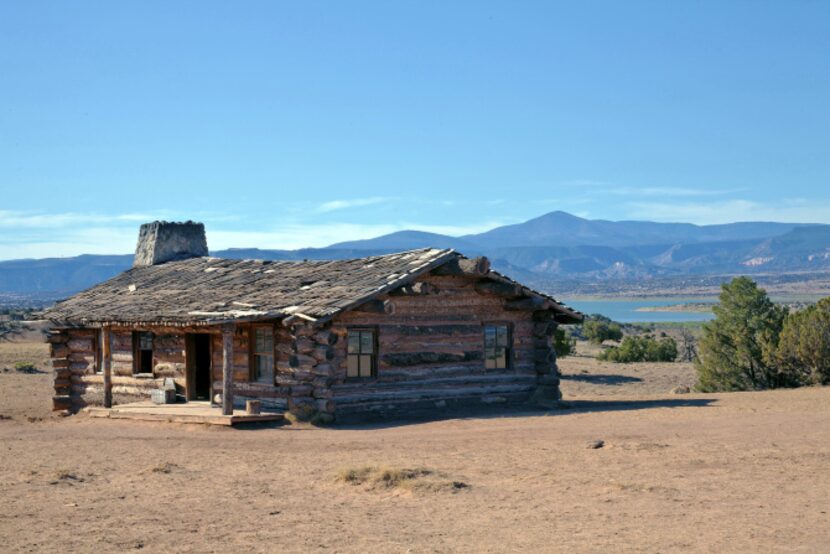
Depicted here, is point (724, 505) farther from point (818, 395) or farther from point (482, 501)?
point (818, 395)

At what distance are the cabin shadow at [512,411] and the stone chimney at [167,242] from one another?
11332 mm

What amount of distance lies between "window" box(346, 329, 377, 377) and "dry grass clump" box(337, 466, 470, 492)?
7070mm

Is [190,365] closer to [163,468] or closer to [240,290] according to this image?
[240,290]

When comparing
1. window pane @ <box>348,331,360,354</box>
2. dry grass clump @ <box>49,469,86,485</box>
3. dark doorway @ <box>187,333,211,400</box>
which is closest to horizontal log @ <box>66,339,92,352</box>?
dark doorway @ <box>187,333,211,400</box>

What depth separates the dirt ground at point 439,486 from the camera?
10.8 m

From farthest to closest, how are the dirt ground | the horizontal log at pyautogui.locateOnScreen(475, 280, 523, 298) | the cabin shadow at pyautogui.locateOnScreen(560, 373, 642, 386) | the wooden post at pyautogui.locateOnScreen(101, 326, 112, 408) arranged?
the cabin shadow at pyautogui.locateOnScreen(560, 373, 642, 386)
the wooden post at pyautogui.locateOnScreen(101, 326, 112, 408)
the horizontal log at pyautogui.locateOnScreen(475, 280, 523, 298)
the dirt ground

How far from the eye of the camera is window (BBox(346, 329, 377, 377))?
21.4 m

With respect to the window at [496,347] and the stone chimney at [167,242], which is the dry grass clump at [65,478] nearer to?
the window at [496,347]

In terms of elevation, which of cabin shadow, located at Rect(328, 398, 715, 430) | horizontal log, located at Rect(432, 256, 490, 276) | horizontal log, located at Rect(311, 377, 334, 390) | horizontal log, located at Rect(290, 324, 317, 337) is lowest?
cabin shadow, located at Rect(328, 398, 715, 430)

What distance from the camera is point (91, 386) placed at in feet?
84.5

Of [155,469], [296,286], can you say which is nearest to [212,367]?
[296,286]

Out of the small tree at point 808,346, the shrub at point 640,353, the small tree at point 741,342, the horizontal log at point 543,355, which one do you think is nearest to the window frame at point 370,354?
the horizontal log at point 543,355

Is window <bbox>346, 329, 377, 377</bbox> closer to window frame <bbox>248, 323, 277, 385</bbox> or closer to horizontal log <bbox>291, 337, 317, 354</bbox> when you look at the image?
horizontal log <bbox>291, 337, 317, 354</bbox>

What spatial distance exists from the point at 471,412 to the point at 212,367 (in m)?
5.60
